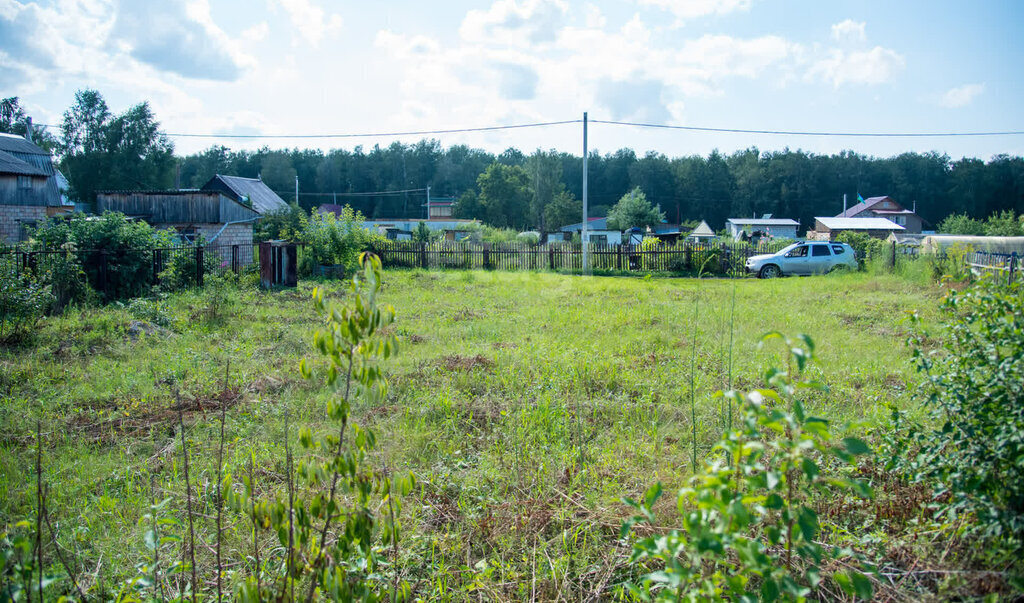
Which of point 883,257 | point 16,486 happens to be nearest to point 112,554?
point 16,486

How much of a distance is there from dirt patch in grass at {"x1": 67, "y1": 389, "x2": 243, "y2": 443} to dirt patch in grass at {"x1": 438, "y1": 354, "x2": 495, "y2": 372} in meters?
2.06

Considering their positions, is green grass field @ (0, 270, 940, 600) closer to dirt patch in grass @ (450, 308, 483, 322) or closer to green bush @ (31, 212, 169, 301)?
dirt patch in grass @ (450, 308, 483, 322)

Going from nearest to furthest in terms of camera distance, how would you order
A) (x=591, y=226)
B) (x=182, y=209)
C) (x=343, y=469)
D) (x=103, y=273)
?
(x=343, y=469) < (x=103, y=273) < (x=182, y=209) < (x=591, y=226)

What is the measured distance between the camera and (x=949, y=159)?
260ft

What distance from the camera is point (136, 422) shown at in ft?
15.8

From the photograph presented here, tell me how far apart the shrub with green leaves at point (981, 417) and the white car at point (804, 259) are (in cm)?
1896

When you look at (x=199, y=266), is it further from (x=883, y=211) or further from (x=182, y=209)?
(x=883, y=211)

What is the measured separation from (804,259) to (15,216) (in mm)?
28699

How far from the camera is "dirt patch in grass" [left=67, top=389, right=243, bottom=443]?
4.54 metres

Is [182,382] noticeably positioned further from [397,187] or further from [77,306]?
[397,187]

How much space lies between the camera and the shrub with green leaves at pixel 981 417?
208 centimetres

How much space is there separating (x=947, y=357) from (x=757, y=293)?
11.7 m

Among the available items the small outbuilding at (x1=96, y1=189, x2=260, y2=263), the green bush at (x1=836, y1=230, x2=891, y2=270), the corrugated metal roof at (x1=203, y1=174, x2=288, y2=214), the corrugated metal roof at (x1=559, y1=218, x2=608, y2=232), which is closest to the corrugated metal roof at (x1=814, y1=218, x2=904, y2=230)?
the corrugated metal roof at (x1=559, y1=218, x2=608, y2=232)

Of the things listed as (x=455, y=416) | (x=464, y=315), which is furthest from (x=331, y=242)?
(x=455, y=416)
